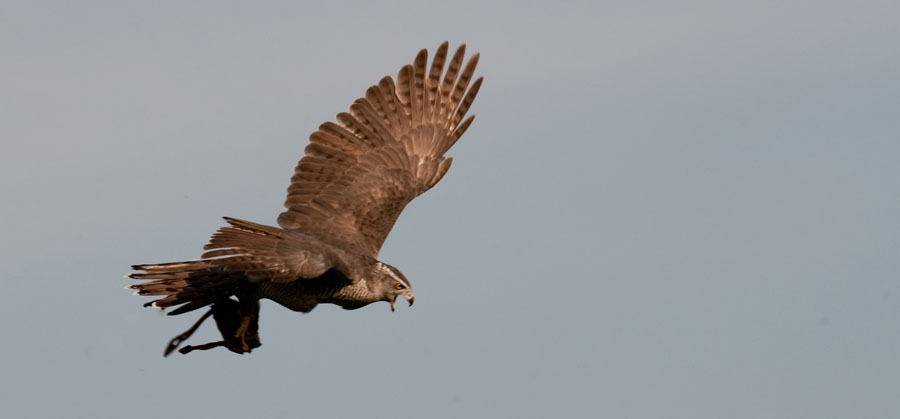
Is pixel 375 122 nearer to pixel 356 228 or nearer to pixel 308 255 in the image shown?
pixel 356 228

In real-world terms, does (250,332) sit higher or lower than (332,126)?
lower

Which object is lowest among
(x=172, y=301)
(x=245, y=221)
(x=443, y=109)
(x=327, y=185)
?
(x=172, y=301)

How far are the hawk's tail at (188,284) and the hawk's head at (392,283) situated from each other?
5.73 ft

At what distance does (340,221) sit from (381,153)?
1160 mm

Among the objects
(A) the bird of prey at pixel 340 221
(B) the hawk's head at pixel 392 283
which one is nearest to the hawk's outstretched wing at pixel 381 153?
(A) the bird of prey at pixel 340 221

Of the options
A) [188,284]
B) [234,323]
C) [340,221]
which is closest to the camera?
[188,284]

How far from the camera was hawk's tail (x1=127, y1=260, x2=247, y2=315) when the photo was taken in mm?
14695

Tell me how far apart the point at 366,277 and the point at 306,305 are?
0.72 m

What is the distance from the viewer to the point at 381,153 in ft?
59.5

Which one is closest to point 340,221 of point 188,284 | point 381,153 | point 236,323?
point 381,153

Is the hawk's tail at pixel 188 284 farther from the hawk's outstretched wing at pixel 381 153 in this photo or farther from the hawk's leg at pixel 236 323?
the hawk's outstretched wing at pixel 381 153

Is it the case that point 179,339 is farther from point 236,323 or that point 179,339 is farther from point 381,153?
point 381,153

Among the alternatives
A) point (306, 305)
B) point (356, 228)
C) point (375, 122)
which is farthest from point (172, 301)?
point (375, 122)

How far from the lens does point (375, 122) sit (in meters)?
18.2
